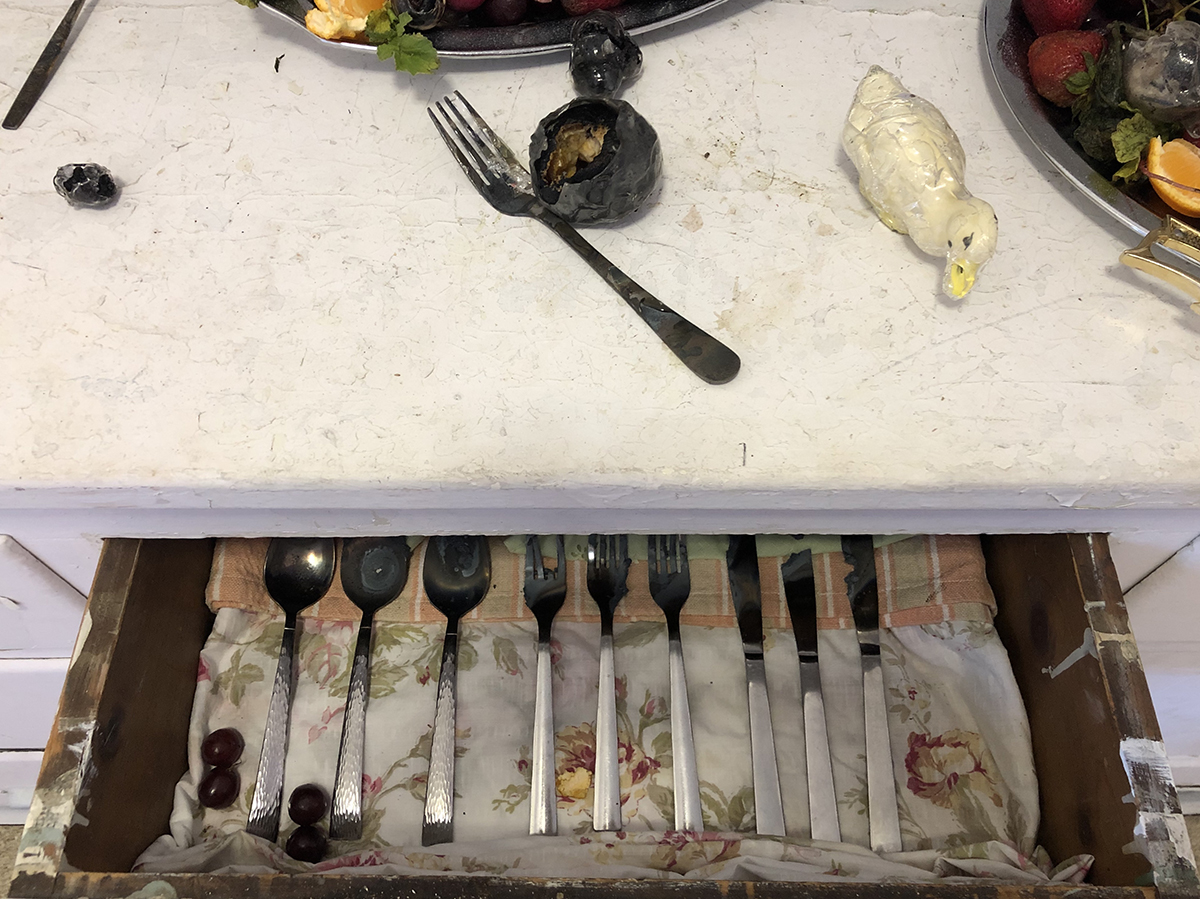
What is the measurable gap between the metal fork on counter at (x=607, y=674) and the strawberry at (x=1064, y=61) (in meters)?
0.45

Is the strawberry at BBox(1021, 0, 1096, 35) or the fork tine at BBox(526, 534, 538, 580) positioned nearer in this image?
the strawberry at BBox(1021, 0, 1096, 35)

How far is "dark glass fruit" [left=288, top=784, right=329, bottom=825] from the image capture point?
23.0 inches

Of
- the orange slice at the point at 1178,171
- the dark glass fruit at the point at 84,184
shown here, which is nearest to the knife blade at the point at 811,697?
the orange slice at the point at 1178,171

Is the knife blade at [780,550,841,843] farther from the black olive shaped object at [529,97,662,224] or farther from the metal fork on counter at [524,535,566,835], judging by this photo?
the black olive shaped object at [529,97,662,224]

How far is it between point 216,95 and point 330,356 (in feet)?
0.88

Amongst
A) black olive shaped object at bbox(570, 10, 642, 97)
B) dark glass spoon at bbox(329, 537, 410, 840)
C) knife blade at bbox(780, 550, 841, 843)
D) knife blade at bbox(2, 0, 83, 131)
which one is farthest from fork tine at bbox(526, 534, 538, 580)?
knife blade at bbox(2, 0, 83, 131)

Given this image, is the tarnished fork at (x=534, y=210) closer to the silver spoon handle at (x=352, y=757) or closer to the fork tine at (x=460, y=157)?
the fork tine at (x=460, y=157)

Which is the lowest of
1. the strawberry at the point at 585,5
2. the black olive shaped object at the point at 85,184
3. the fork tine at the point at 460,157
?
the black olive shaped object at the point at 85,184

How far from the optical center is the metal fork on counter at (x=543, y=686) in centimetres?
58

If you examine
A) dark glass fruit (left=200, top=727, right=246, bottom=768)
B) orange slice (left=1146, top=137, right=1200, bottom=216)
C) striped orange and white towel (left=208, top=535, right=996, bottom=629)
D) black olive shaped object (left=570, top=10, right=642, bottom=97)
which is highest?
black olive shaped object (left=570, top=10, right=642, bottom=97)

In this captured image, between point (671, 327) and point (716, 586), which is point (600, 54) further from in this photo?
point (716, 586)

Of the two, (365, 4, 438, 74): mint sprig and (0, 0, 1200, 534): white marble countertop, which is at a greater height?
(365, 4, 438, 74): mint sprig

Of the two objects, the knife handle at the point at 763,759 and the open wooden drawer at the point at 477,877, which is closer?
the open wooden drawer at the point at 477,877

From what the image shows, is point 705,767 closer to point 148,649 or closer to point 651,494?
point 651,494
